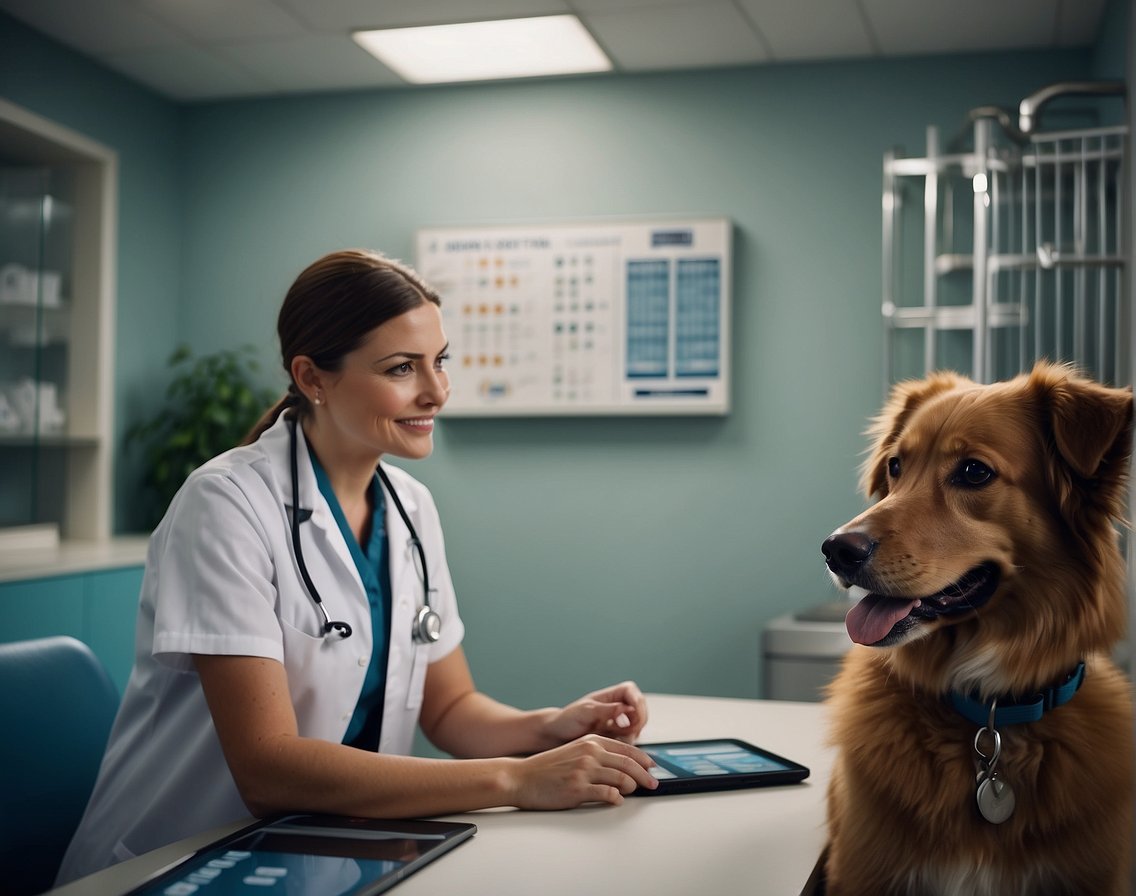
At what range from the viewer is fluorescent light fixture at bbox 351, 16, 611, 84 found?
3.36 m

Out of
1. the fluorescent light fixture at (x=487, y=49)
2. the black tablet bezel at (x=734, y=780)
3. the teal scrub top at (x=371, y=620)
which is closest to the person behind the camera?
the black tablet bezel at (x=734, y=780)

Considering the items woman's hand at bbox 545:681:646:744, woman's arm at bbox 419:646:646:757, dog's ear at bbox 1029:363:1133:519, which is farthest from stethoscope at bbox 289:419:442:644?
dog's ear at bbox 1029:363:1133:519

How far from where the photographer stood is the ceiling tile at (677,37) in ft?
10.6

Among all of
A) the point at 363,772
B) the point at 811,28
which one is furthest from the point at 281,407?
the point at 811,28

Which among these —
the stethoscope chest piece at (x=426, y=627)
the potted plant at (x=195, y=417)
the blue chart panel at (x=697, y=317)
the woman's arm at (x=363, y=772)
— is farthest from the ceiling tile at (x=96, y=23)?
the woman's arm at (x=363, y=772)

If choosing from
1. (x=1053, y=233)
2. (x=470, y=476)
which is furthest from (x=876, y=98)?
(x=470, y=476)

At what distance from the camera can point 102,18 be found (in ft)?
11.0

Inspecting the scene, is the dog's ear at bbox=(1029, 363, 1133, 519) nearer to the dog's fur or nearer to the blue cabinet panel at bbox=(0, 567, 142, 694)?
the dog's fur

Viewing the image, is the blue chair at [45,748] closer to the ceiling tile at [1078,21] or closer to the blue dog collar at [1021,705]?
the blue dog collar at [1021,705]

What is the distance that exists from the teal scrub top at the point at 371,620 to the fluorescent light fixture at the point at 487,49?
211cm

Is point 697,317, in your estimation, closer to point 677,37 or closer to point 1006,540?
point 677,37

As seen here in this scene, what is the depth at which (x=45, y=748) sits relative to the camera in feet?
5.15

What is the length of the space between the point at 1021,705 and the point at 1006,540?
0.18 metres

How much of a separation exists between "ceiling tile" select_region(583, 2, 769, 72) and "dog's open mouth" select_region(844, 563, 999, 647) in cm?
237
